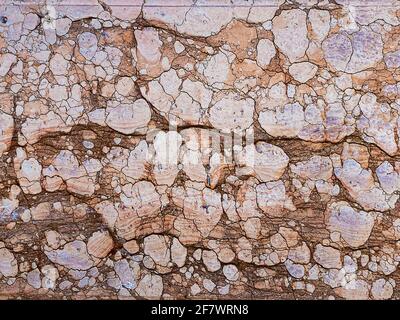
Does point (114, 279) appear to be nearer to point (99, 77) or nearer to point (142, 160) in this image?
point (142, 160)

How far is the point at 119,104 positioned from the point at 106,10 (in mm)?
305

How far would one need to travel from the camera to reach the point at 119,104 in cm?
167

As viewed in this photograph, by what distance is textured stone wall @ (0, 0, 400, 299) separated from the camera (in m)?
1.65

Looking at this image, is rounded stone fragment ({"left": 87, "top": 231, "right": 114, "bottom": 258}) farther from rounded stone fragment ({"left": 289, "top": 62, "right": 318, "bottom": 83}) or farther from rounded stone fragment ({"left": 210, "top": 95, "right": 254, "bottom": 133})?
rounded stone fragment ({"left": 289, "top": 62, "right": 318, "bottom": 83})

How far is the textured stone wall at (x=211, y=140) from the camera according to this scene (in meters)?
1.65

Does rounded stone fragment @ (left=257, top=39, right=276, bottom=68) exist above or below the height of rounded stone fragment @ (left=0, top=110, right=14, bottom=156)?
above

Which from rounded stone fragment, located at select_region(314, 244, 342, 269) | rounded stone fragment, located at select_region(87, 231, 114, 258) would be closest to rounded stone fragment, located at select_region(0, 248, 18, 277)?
rounded stone fragment, located at select_region(87, 231, 114, 258)

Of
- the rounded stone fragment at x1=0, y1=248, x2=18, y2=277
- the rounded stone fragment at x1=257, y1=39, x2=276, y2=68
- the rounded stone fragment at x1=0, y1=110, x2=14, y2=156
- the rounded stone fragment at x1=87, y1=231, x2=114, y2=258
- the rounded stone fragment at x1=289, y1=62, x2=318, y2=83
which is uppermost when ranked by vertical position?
the rounded stone fragment at x1=257, y1=39, x2=276, y2=68

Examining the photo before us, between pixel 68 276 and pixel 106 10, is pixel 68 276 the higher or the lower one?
the lower one

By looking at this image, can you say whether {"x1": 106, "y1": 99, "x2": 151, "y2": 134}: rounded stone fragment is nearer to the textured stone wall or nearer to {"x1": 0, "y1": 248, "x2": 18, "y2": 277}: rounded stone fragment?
the textured stone wall

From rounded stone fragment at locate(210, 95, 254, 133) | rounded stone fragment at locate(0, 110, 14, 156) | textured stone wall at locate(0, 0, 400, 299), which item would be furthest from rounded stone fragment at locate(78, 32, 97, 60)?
rounded stone fragment at locate(210, 95, 254, 133)

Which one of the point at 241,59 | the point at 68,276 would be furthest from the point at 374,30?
the point at 68,276

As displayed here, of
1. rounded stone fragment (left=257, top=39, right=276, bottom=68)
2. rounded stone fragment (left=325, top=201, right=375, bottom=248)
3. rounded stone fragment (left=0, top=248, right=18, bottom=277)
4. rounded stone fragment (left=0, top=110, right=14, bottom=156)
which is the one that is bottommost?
rounded stone fragment (left=0, top=248, right=18, bottom=277)
